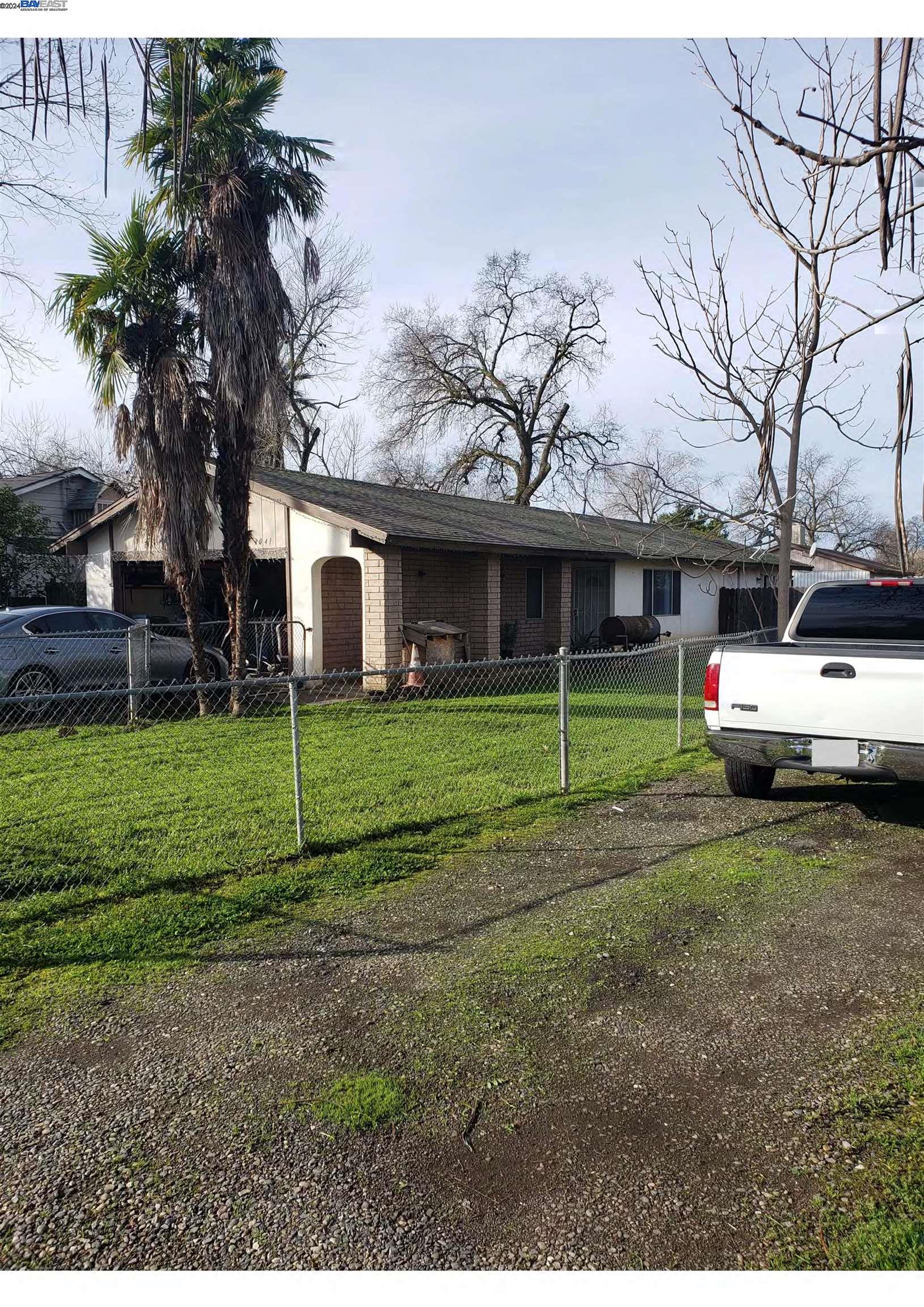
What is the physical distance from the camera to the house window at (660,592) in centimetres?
2291

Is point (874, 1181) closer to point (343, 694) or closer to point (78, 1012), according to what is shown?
point (78, 1012)

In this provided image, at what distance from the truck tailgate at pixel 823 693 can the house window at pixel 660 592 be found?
641 inches

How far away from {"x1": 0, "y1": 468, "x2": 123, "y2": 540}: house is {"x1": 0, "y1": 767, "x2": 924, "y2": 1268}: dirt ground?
28892mm

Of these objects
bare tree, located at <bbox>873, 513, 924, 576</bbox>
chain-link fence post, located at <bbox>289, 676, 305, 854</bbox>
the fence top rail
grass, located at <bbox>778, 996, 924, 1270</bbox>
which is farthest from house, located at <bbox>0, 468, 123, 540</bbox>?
grass, located at <bbox>778, 996, 924, 1270</bbox>

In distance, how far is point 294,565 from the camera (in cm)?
1534

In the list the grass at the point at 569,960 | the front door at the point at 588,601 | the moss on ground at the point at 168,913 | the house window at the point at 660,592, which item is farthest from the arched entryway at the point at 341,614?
the grass at the point at 569,960

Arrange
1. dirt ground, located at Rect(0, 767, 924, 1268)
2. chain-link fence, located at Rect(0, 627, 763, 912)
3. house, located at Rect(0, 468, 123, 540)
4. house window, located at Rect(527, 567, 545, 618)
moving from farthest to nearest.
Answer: house, located at Rect(0, 468, 123, 540) < house window, located at Rect(527, 567, 545, 618) < chain-link fence, located at Rect(0, 627, 763, 912) < dirt ground, located at Rect(0, 767, 924, 1268)

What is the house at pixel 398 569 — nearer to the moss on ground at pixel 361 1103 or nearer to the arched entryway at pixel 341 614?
the arched entryway at pixel 341 614

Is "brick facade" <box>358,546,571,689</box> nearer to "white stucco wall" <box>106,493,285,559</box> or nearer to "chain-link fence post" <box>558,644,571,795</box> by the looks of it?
"white stucco wall" <box>106,493,285,559</box>

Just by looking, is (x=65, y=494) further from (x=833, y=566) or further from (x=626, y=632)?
(x=833, y=566)

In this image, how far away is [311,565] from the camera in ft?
49.6

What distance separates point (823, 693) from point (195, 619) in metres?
9.13

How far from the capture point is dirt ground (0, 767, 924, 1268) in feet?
7.87

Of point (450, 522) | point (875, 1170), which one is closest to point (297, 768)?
point (875, 1170)
